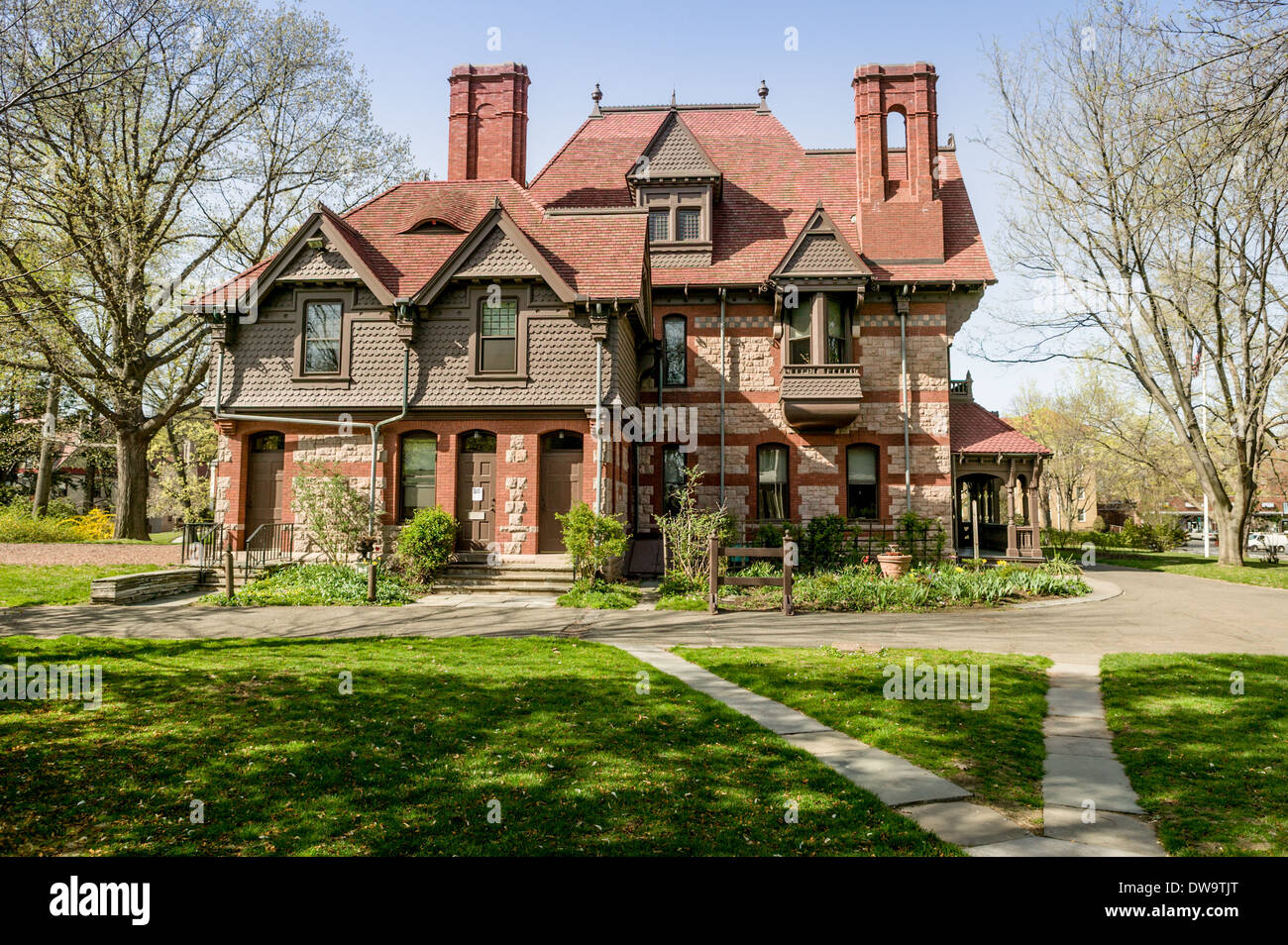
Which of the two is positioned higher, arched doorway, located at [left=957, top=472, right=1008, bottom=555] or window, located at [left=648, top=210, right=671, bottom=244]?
window, located at [left=648, top=210, right=671, bottom=244]

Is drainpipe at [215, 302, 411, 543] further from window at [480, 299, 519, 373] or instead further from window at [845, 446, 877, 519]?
window at [845, 446, 877, 519]

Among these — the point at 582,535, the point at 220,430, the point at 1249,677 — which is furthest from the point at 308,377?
the point at 1249,677

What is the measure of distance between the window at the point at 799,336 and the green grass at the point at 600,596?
9.29 metres

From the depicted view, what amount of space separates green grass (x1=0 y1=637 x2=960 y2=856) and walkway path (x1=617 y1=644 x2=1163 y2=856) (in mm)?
241

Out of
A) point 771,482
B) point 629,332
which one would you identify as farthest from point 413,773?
point 771,482

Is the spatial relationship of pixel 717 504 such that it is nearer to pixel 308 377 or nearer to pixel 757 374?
pixel 757 374

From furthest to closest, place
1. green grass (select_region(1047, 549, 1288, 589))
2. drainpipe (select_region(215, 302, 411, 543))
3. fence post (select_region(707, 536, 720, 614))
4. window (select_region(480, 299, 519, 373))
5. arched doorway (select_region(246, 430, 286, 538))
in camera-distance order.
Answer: green grass (select_region(1047, 549, 1288, 589)), arched doorway (select_region(246, 430, 286, 538)), window (select_region(480, 299, 519, 373)), drainpipe (select_region(215, 302, 411, 543)), fence post (select_region(707, 536, 720, 614))

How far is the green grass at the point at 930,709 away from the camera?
516 centimetres

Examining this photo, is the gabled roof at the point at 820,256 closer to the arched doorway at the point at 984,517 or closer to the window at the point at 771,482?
the window at the point at 771,482

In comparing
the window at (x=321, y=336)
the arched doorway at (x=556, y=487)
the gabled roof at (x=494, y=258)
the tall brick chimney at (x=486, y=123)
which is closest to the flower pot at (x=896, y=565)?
the arched doorway at (x=556, y=487)

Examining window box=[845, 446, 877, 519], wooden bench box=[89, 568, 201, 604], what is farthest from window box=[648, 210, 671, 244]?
wooden bench box=[89, 568, 201, 604]

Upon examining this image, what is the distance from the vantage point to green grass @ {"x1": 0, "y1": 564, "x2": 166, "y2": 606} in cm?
1385

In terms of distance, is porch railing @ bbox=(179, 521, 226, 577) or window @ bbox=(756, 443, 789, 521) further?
window @ bbox=(756, 443, 789, 521)

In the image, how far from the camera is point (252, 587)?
15.2 m
